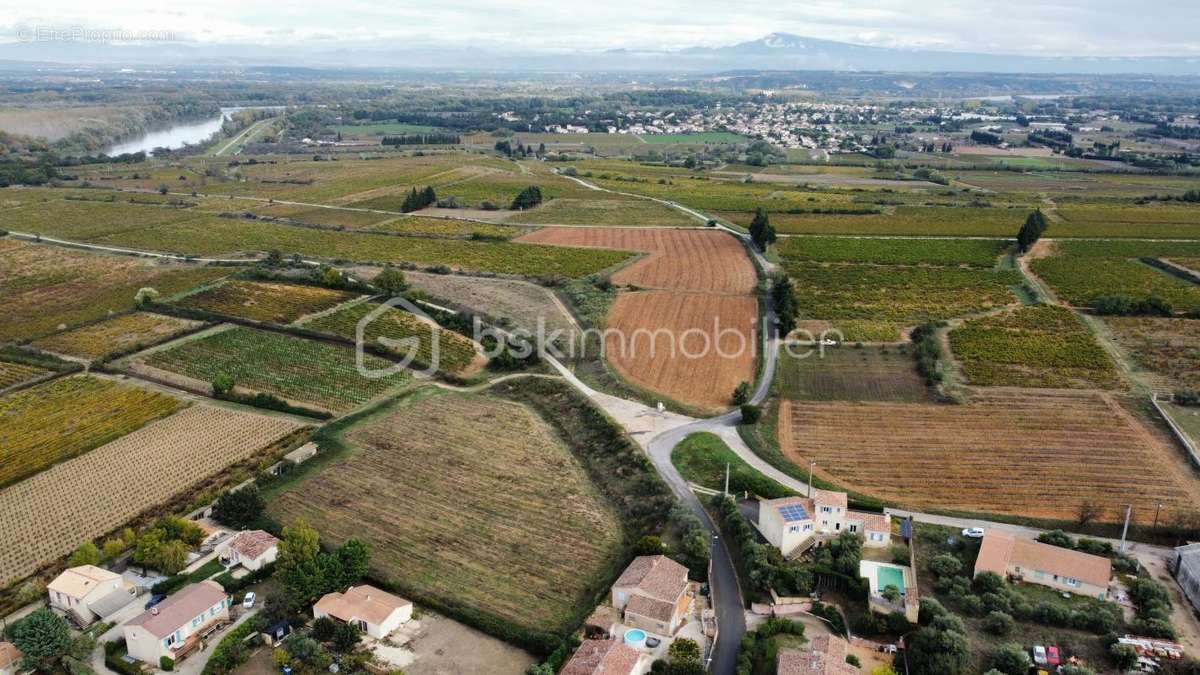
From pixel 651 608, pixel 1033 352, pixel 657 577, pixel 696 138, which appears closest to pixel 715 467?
pixel 657 577

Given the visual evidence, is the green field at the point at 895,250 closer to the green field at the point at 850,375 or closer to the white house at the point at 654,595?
the green field at the point at 850,375

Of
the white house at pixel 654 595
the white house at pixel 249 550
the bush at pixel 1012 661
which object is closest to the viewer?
the bush at pixel 1012 661

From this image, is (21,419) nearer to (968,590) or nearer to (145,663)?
(145,663)

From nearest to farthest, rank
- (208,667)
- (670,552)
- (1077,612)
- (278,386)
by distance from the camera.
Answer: (208,667) → (1077,612) → (670,552) → (278,386)

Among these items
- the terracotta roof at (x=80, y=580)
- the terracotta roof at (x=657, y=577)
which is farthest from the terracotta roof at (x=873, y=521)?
the terracotta roof at (x=80, y=580)

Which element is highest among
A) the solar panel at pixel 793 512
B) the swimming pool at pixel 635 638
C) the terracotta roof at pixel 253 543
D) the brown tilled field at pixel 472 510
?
the solar panel at pixel 793 512

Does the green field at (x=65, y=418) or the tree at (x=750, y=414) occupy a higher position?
the tree at (x=750, y=414)

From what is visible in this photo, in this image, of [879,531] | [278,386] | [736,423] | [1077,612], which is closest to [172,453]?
[278,386]
